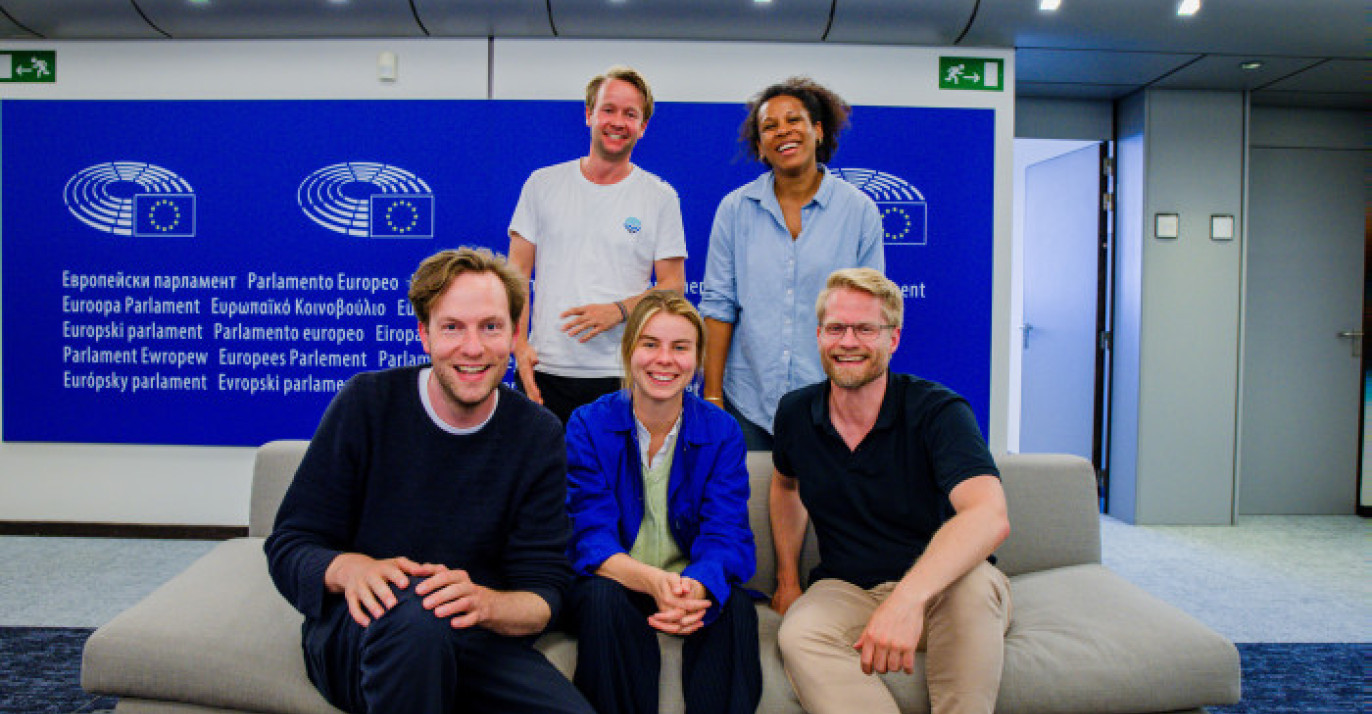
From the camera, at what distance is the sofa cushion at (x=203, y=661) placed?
1.72m

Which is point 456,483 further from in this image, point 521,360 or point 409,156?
point 409,156

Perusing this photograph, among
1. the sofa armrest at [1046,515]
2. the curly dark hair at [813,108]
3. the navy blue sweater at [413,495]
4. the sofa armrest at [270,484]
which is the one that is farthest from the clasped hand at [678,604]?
the curly dark hair at [813,108]

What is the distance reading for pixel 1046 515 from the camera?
7.79 feet

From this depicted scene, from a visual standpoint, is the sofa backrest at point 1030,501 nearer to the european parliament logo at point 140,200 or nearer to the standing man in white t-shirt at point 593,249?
the standing man in white t-shirt at point 593,249

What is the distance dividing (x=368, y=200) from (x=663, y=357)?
282cm

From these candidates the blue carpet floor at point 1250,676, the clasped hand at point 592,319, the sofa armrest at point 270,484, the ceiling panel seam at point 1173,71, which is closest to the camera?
the sofa armrest at point 270,484

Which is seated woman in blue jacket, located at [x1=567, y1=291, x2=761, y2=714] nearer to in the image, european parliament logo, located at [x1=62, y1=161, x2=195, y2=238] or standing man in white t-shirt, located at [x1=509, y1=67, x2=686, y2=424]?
standing man in white t-shirt, located at [x1=509, y1=67, x2=686, y2=424]

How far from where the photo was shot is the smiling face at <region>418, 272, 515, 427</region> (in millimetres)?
1671

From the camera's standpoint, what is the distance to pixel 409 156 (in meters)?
4.26

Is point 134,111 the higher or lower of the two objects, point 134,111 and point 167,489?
the higher

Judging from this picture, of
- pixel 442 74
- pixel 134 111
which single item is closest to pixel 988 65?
pixel 442 74

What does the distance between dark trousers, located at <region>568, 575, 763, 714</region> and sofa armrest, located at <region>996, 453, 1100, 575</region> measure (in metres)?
0.92

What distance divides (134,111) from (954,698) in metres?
4.61

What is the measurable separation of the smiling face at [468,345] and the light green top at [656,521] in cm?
47
